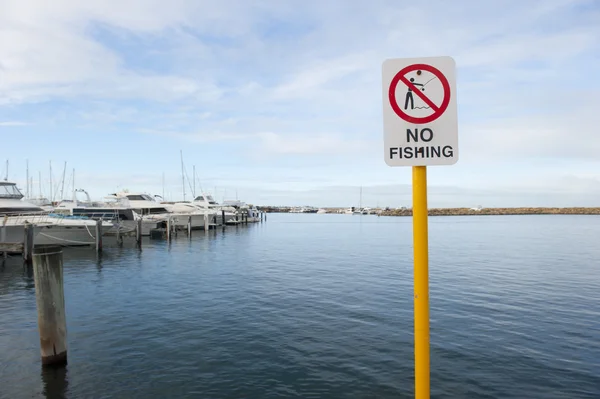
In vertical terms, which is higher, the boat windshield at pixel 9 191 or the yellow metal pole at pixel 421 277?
the boat windshield at pixel 9 191

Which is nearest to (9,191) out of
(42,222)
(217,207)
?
(42,222)

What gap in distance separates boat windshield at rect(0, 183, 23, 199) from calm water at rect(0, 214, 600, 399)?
12.6m

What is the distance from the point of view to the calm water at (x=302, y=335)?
319 inches

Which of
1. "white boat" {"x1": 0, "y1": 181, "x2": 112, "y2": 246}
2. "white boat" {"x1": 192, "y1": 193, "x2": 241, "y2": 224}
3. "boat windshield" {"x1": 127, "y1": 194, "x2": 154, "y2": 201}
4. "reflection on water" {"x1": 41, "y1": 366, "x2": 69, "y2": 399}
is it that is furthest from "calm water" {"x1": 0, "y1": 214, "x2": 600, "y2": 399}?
"white boat" {"x1": 192, "y1": 193, "x2": 241, "y2": 224}

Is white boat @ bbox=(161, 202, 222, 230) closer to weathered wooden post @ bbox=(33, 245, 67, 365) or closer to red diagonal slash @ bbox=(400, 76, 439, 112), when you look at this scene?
weathered wooden post @ bbox=(33, 245, 67, 365)

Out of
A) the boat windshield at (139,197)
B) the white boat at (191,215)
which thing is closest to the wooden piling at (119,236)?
the white boat at (191,215)

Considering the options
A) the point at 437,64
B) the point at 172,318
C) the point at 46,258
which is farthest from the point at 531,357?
the point at 46,258

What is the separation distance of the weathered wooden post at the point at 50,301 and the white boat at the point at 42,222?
2441 cm

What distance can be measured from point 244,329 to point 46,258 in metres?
5.76

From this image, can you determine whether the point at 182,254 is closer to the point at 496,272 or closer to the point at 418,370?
the point at 496,272

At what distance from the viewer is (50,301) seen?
27.6ft

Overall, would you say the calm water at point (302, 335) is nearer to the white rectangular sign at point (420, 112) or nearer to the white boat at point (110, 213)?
the white rectangular sign at point (420, 112)

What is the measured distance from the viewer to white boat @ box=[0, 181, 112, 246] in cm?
Answer: 2972

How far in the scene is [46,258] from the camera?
8.43m
